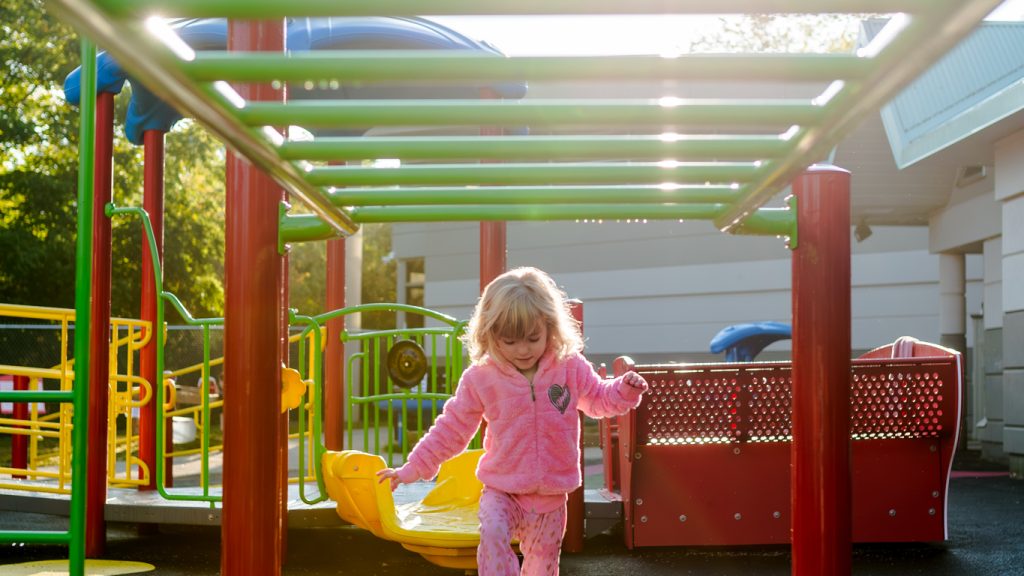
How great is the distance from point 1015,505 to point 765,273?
6.89m

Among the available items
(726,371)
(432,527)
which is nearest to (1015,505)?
(726,371)

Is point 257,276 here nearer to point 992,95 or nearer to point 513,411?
point 513,411

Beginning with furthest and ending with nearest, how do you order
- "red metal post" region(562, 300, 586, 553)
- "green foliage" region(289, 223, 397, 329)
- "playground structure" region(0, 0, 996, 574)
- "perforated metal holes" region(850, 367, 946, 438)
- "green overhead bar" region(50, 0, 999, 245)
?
"green foliage" region(289, 223, 397, 329) → "perforated metal holes" region(850, 367, 946, 438) → "red metal post" region(562, 300, 586, 553) → "playground structure" region(0, 0, 996, 574) → "green overhead bar" region(50, 0, 999, 245)

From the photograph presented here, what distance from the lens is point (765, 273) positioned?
1336cm

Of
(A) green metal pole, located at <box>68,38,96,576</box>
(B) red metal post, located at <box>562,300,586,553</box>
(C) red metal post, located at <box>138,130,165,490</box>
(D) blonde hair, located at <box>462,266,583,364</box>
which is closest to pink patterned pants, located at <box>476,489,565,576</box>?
(D) blonde hair, located at <box>462,266,583,364</box>

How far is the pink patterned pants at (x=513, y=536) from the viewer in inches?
108

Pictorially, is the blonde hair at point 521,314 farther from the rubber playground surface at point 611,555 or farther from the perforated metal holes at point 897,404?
the perforated metal holes at point 897,404

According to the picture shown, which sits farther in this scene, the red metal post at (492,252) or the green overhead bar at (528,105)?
the red metal post at (492,252)

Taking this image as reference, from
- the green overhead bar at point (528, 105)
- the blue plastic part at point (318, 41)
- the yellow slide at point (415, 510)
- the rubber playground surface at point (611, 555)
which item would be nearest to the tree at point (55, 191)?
the blue plastic part at point (318, 41)

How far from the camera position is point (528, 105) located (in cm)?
152

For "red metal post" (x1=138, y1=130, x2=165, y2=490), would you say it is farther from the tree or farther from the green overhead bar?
the tree

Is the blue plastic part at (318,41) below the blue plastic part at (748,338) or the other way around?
the other way around

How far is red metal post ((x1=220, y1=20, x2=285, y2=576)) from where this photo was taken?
85.1 inches

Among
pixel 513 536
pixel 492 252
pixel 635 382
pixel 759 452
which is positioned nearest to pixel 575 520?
pixel 759 452
